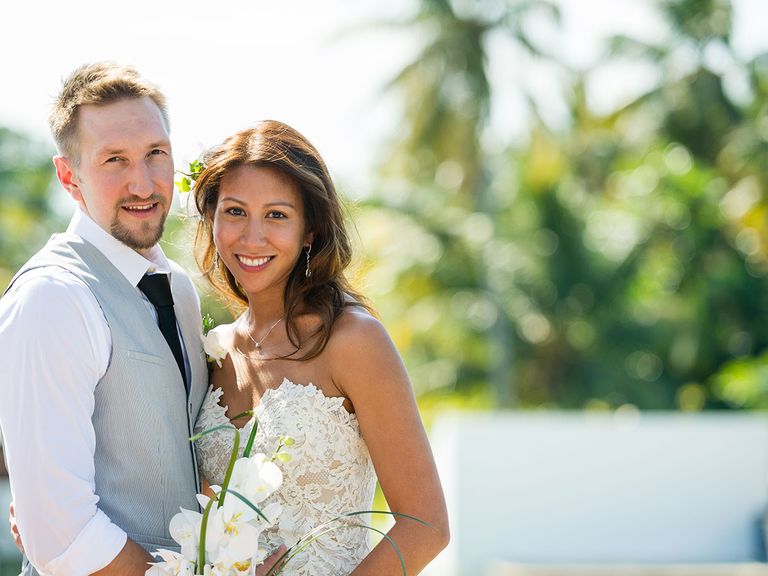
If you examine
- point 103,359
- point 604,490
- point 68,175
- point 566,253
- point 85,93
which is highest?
point 85,93

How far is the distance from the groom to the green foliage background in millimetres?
20350

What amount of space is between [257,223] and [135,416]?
653 mm

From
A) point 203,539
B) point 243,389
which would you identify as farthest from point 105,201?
point 203,539

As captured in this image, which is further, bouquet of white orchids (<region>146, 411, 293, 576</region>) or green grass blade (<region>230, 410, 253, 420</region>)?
green grass blade (<region>230, 410, 253, 420</region>)

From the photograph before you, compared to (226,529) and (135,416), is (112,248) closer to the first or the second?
(135,416)

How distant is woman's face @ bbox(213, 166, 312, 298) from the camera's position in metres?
3.26

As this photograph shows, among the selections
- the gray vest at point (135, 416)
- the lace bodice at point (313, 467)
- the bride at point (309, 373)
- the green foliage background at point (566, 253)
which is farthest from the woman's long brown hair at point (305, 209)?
the green foliage background at point (566, 253)

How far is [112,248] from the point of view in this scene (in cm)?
311

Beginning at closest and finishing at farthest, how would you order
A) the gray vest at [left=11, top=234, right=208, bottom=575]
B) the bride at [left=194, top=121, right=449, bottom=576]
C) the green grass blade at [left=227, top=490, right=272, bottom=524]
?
the green grass blade at [left=227, top=490, right=272, bottom=524] < the gray vest at [left=11, top=234, right=208, bottom=575] < the bride at [left=194, top=121, right=449, bottom=576]

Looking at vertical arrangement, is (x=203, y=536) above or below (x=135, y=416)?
below

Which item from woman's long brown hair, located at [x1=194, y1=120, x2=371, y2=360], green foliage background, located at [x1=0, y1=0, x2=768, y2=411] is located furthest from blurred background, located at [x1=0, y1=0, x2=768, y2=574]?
woman's long brown hair, located at [x1=194, y1=120, x2=371, y2=360]

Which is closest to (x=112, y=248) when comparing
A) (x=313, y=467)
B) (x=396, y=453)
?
(x=313, y=467)

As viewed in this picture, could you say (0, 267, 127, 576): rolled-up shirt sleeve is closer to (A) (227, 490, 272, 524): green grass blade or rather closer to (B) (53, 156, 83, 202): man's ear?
(A) (227, 490, 272, 524): green grass blade

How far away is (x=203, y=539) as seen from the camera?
2688mm
